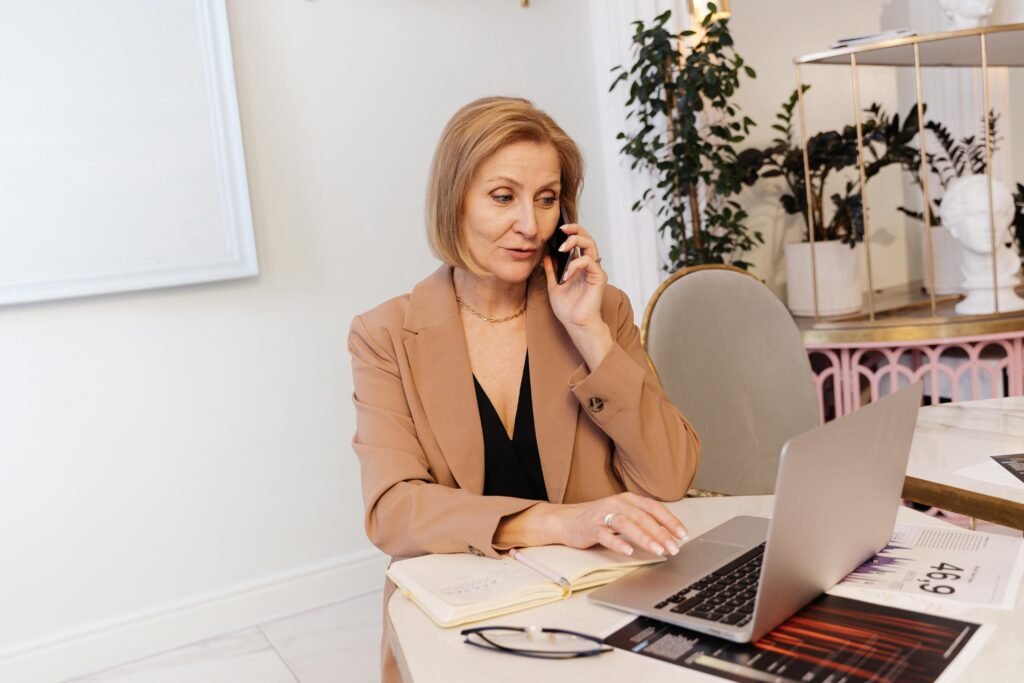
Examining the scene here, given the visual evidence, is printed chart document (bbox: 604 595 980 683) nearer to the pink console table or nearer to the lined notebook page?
the lined notebook page

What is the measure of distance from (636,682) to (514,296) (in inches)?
39.9

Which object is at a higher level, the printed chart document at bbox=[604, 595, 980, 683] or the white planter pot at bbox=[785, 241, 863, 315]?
the white planter pot at bbox=[785, 241, 863, 315]

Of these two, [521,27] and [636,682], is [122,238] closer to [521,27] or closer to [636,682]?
[521,27]

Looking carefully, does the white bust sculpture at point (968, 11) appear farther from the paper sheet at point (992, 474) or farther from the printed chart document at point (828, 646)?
the printed chart document at point (828, 646)

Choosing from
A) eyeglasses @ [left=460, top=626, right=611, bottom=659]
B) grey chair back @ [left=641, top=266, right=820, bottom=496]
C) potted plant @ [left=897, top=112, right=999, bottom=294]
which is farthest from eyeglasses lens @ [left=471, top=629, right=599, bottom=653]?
potted plant @ [left=897, top=112, right=999, bottom=294]

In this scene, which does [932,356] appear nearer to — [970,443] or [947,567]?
[970,443]

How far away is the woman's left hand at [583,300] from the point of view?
166cm

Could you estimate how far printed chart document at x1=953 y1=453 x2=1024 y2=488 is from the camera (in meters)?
1.40

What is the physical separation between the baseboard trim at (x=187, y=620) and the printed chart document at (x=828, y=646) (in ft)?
7.45

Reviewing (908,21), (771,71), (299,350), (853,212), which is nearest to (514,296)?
(299,350)

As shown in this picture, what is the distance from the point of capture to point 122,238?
9.01ft

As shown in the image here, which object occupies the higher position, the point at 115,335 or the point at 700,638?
the point at 115,335

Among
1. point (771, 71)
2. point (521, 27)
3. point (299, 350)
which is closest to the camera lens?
point (299, 350)

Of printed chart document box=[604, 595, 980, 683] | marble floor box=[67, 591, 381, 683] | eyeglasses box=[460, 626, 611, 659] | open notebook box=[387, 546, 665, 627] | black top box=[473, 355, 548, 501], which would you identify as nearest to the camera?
printed chart document box=[604, 595, 980, 683]
